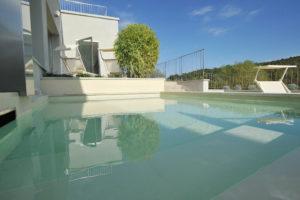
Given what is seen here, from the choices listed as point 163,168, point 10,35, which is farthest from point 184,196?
point 10,35

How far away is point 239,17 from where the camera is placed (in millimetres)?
14336

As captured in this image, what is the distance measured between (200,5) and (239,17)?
2180mm

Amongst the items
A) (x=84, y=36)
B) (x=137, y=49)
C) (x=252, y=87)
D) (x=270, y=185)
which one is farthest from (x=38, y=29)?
(x=270, y=185)

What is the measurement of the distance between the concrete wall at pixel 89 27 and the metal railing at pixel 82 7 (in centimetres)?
56

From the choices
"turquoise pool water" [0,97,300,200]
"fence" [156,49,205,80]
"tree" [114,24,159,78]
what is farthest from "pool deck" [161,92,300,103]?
"turquoise pool water" [0,97,300,200]

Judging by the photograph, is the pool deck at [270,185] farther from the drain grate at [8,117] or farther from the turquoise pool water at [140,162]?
the drain grate at [8,117]

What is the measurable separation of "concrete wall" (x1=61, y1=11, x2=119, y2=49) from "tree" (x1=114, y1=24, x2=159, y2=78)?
3.49 meters

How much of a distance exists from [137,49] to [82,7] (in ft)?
18.3

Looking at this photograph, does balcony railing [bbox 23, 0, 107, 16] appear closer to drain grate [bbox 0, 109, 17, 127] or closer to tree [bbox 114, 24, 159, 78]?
tree [bbox 114, 24, 159, 78]

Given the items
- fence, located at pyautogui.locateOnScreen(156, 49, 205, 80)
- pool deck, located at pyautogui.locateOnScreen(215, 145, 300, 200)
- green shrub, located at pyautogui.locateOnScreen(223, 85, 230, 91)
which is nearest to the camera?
pool deck, located at pyautogui.locateOnScreen(215, 145, 300, 200)

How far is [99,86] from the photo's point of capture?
8758mm

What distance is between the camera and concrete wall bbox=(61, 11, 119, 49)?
12.8 m

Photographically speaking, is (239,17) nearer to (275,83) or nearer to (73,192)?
(275,83)

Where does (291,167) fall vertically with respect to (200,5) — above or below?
below
